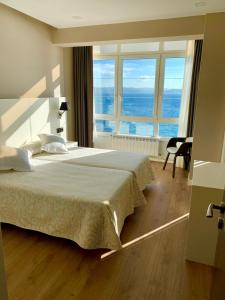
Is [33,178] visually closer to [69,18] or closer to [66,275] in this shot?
[66,275]

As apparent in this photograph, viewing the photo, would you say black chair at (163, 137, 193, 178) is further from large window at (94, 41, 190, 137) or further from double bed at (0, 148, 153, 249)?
double bed at (0, 148, 153, 249)

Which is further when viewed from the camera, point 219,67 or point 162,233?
point 219,67

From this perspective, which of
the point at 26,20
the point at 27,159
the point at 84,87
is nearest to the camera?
the point at 27,159

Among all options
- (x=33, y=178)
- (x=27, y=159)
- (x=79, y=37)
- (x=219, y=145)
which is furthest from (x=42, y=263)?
(x=79, y=37)

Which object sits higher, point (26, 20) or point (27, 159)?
point (26, 20)

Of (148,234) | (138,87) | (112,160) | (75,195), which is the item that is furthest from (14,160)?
(138,87)

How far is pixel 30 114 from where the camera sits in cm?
363

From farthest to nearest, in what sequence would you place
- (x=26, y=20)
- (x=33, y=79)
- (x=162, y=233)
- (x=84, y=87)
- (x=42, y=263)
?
(x=84, y=87) < (x=33, y=79) < (x=26, y=20) < (x=162, y=233) < (x=42, y=263)

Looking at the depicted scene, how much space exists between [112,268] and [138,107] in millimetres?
3766

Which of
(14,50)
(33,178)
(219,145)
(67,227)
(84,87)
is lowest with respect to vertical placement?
(67,227)

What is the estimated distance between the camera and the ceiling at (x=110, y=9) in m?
2.95

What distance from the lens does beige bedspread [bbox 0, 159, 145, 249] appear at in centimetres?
205

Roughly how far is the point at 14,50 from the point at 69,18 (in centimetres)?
101

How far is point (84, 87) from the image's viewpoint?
16.7 feet
